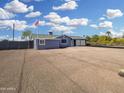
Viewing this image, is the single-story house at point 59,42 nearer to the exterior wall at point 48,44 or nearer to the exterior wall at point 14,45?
the exterior wall at point 48,44

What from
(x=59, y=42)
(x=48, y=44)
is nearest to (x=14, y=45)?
(x=48, y=44)

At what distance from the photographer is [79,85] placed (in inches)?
354

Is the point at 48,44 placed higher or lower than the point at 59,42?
lower

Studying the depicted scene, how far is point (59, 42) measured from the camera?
5256 cm

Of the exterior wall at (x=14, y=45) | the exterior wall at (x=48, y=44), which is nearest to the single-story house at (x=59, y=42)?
the exterior wall at (x=48, y=44)

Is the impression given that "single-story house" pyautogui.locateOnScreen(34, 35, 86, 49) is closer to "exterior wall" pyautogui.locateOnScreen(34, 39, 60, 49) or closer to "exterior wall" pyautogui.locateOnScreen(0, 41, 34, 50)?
"exterior wall" pyautogui.locateOnScreen(34, 39, 60, 49)

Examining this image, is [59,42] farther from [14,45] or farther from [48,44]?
[14,45]

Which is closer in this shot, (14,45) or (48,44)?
(48,44)

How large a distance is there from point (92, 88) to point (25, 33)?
108 meters

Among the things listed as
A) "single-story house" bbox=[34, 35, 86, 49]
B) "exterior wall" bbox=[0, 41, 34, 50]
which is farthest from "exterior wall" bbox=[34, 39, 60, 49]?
"exterior wall" bbox=[0, 41, 34, 50]

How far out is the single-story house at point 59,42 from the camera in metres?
46.5

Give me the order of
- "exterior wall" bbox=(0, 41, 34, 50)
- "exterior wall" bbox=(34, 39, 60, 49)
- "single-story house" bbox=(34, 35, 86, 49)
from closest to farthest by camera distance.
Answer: "exterior wall" bbox=(34, 39, 60, 49) < "single-story house" bbox=(34, 35, 86, 49) < "exterior wall" bbox=(0, 41, 34, 50)

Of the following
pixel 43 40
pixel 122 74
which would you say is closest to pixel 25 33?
pixel 43 40

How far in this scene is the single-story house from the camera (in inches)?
1831
